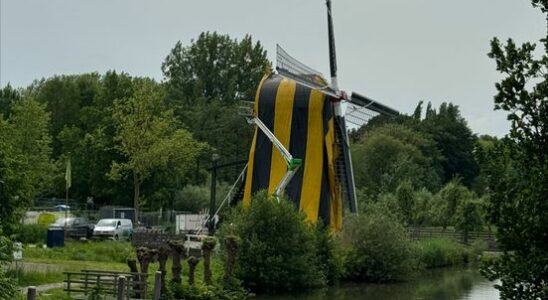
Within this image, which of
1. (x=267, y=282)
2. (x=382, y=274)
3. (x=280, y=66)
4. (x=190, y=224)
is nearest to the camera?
(x=267, y=282)

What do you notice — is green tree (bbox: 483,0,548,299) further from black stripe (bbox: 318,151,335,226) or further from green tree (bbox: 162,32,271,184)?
green tree (bbox: 162,32,271,184)

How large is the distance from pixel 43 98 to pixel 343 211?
36841 mm

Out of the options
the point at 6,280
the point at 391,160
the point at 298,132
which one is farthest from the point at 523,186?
the point at 391,160

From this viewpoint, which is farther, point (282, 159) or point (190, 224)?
point (190, 224)

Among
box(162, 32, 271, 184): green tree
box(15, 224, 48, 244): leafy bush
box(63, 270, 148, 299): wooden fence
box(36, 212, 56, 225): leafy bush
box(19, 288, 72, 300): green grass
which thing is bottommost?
box(19, 288, 72, 300): green grass

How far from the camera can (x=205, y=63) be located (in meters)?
83.6

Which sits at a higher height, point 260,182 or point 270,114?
point 270,114

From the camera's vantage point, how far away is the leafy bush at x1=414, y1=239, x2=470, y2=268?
46666 millimetres

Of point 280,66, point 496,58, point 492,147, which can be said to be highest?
point 280,66

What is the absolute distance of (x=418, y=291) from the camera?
112ft

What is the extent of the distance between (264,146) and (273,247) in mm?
11751

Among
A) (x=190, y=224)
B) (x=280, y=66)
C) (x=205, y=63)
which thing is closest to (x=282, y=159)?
(x=280, y=66)

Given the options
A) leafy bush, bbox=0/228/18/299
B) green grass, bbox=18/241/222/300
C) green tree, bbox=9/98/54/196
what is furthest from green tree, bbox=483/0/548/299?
green tree, bbox=9/98/54/196

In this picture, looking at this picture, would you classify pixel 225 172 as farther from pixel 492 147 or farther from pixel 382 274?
pixel 492 147
